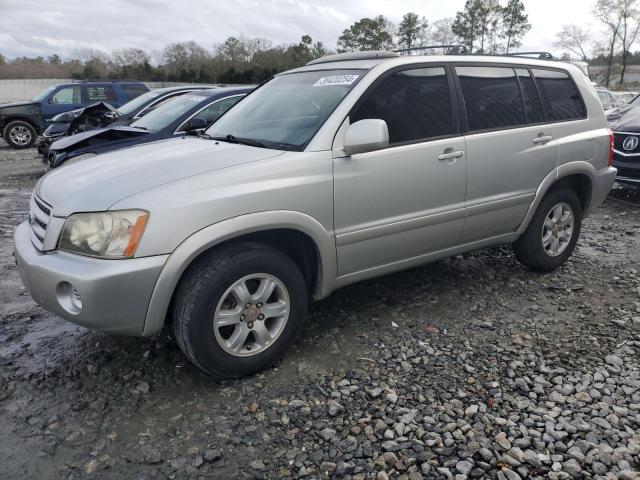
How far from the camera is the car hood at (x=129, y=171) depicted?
8.96 feet

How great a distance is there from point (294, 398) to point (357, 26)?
6030cm

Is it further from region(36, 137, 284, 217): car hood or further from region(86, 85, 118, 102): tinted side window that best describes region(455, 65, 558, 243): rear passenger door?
region(86, 85, 118, 102): tinted side window

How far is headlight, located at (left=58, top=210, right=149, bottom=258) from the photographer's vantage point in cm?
257

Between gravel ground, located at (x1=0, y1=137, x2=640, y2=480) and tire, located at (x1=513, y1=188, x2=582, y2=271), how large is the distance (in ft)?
1.32

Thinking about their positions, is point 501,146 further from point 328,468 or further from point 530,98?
point 328,468

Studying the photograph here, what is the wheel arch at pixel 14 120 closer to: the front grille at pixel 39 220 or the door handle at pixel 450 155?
the front grille at pixel 39 220

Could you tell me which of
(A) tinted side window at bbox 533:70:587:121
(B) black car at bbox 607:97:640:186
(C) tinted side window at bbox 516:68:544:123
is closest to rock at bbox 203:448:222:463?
(C) tinted side window at bbox 516:68:544:123

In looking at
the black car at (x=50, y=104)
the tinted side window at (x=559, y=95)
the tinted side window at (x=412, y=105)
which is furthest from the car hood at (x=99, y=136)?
the black car at (x=50, y=104)

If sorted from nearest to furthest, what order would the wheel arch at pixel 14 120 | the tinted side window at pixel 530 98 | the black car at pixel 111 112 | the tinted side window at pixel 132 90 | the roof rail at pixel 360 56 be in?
the roof rail at pixel 360 56, the tinted side window at pixel 530 98, the black car at pixel 111 112, the wheel arch at pixel 14 120, the tinted side window at pixel 132 90

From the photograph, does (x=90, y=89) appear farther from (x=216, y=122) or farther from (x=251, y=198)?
(x=251, y=198)

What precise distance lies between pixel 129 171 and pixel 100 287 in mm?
749

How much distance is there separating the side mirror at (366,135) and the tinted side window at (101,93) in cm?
1320

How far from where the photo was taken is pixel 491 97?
158 inches

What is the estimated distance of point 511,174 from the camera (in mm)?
4023
